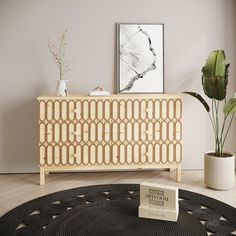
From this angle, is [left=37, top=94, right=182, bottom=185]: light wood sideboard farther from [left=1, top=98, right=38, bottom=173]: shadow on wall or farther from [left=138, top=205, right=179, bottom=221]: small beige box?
[left=138, top=205, right=179, bottom=221]: small beige box

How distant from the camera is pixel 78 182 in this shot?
3.83 m

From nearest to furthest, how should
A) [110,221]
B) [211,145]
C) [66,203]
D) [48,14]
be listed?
[110,221] → [66,203] → [48,14] → [211,145]

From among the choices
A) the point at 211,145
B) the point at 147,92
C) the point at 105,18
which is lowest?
the point at 211,145

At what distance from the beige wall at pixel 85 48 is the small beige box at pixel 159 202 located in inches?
73.8

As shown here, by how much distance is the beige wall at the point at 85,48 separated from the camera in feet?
13.4

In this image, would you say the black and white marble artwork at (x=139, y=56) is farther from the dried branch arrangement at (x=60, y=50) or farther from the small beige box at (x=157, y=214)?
the small beige box at (x=157, y=214)

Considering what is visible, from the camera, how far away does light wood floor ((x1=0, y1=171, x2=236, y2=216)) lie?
3.32 metres

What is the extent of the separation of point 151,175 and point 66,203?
137 centimetres

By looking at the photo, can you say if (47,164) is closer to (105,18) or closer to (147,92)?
(147,92)

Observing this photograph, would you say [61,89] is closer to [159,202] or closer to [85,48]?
[85,48]

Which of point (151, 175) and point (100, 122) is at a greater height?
point (100, 122)

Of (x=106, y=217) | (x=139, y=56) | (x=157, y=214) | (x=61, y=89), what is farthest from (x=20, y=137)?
(x=157, y=214)

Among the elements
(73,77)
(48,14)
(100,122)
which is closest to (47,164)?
(100,122)

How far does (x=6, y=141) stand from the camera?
4.16 metres
